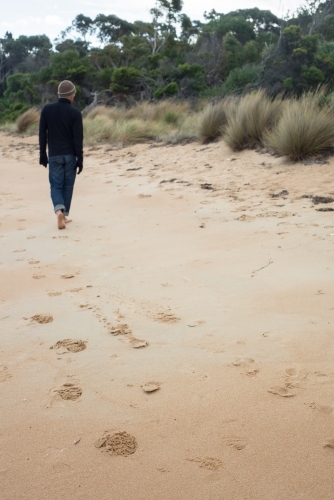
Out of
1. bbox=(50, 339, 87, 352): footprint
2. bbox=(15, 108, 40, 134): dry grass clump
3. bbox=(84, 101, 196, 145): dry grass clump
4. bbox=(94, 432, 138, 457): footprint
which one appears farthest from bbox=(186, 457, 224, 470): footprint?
bbox=(15, 108, 40, 134): dry grass clump

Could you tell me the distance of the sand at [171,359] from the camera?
68.6 inches

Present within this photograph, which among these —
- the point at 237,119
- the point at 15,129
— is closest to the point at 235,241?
the point at 237,119

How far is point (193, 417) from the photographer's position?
2.04 m

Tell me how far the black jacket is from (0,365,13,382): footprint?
3704 millimetres

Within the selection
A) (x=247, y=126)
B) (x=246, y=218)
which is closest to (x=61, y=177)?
(x=246, y=218)

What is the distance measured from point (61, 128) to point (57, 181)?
595mm

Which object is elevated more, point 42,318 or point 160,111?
point 160,111

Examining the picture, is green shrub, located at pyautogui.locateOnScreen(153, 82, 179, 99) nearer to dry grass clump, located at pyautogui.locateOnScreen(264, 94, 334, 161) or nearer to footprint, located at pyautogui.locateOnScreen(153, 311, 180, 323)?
dry grass clump, located at pyautogui.locateOnScreen(264, 94, 334, 161)

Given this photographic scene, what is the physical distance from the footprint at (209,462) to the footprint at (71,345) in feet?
3.52

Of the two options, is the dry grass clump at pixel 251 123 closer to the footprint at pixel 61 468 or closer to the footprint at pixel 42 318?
the footprint at pixel 42 318

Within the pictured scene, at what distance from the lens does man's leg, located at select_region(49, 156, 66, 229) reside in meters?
5.86

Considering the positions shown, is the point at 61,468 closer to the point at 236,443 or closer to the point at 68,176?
the point at 236,443

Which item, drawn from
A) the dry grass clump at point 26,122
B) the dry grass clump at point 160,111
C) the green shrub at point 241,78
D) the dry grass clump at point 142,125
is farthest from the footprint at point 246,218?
the dry grass clump at point 26,122

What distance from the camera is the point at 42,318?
3.17 metres
